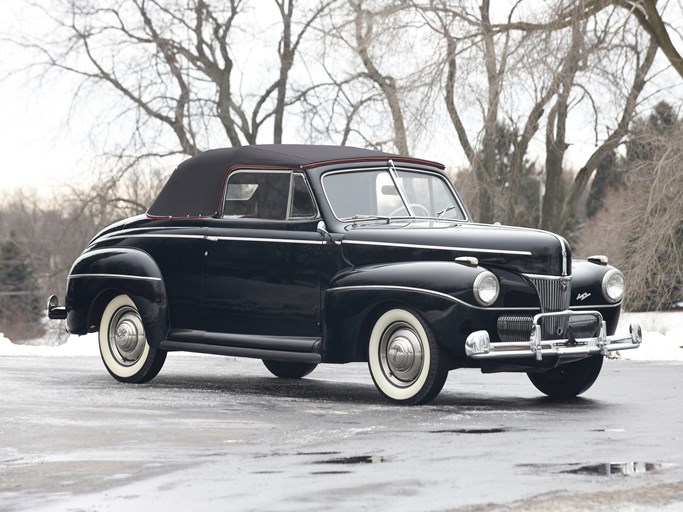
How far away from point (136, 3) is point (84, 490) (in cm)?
3436

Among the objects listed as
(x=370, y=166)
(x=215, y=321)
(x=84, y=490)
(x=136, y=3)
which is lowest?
(x=84, y=490)

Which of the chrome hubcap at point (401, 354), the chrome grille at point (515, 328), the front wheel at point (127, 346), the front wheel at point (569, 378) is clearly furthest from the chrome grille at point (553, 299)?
the front wheel at point (127, 346)

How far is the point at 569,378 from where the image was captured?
11750 millimetres

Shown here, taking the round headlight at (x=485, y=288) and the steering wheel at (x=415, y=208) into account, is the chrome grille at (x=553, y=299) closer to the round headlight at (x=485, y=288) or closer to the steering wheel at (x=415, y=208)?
the round headlight at (x=485, y=288)

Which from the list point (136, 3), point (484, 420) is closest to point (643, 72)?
point (484, 420)

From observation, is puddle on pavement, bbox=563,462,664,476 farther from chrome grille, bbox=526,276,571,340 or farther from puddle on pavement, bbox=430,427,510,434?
chrome grille, bbox=526,276,571,340

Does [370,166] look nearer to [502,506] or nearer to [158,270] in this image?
[158,270]

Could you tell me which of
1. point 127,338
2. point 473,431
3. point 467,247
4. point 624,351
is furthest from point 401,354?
point 624,351

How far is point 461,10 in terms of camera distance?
27203 millimetres

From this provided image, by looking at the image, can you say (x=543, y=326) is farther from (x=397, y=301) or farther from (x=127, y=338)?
(x=127, y=338)

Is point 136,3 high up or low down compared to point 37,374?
up

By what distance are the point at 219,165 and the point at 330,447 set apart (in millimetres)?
4814

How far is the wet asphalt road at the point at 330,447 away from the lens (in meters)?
6.46

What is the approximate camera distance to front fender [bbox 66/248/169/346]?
488 inches
